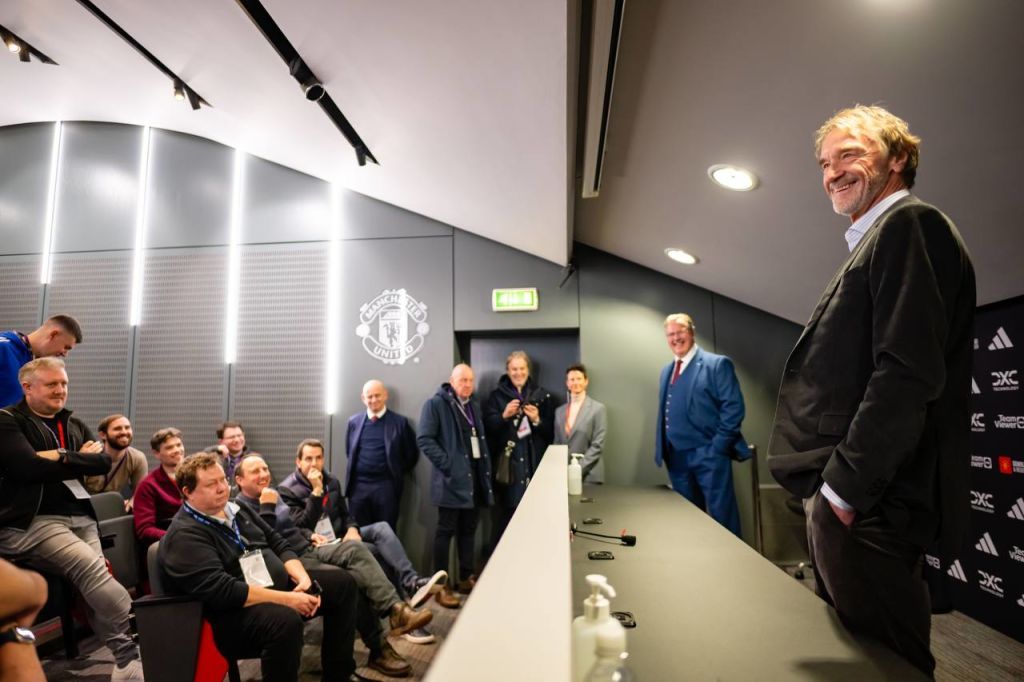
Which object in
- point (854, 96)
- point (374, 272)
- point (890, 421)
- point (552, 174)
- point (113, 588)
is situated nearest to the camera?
point (890, 421)

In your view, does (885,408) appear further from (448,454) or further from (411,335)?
(411,335)

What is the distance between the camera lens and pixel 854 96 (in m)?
1.67

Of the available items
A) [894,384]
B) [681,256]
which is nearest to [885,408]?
[894,384]

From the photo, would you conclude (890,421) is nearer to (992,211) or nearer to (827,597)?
(827,597)

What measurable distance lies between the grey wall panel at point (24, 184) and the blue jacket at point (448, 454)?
4.02m

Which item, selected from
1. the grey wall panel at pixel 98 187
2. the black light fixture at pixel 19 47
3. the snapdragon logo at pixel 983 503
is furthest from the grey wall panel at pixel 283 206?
the snapdragon logo at pixel 983 503

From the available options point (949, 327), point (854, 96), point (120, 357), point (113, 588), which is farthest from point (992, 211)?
point (120, 357)

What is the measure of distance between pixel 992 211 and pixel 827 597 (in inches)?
62.8

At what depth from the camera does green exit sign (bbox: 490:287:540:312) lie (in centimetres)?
436

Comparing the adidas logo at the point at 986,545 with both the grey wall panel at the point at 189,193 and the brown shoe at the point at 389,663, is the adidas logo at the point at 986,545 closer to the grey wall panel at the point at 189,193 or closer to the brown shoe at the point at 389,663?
the brown shoe at the point at 389,663

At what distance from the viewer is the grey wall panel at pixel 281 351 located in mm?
4441

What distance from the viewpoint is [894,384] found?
35.8 inches

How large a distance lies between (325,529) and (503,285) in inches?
89.0

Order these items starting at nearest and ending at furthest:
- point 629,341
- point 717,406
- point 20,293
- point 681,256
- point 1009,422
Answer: point 1009,422
point 717,406
point 681,256
point 629,341
point 20,293
